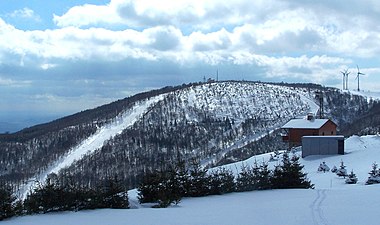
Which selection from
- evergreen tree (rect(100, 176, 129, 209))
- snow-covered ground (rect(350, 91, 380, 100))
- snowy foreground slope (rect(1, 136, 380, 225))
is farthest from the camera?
snow-covered ground (rect(350, 91, 380, 100))

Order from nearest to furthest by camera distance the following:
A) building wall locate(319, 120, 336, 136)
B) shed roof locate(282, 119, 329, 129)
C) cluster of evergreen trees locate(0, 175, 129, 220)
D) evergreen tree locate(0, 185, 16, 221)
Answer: evergreen tree locate(0, 185, 16, 221)
cluster of evergreen trees locate(0, 175, 129, 220)
shed roof locate(282, 119, 329, 129)
building wall locate(319, 120, 336, 136)

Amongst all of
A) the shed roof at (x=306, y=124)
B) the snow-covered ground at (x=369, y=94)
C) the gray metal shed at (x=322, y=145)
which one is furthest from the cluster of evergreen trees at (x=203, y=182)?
the snow-covered ground at (x=369, y=94)

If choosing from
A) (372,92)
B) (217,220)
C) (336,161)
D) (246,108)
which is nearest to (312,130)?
(336,161)

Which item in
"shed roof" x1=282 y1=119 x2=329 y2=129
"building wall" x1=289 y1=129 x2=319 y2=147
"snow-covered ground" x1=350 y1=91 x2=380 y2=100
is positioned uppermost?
"snow-covered ground" x1=350 y1=91 x2=380 y2=100

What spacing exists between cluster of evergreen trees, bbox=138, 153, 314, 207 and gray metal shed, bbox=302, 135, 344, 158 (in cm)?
2490

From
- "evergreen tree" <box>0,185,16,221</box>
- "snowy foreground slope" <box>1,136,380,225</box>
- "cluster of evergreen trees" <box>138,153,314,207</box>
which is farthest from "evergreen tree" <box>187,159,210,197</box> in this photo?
"evergreen tree" <box>0,185,16,221</box>

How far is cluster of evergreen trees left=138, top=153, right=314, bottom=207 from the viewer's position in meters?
15.2

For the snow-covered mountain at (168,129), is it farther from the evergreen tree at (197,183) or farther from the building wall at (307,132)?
the evergreen tree at (197,183)

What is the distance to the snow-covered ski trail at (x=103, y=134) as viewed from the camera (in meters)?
127

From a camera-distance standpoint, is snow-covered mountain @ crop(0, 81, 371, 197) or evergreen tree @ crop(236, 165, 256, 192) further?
snow-covered mountain @ crop(0, 81, 371, 197)

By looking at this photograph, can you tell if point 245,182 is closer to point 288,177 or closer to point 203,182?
point 288,177

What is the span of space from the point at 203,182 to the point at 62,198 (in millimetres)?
5071

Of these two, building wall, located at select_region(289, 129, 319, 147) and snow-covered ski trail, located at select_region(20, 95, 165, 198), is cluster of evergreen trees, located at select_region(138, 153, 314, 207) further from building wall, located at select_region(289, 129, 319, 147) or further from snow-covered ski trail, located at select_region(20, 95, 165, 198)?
snow-covered ski trail, located at select_region(20, 95, 165, 198)

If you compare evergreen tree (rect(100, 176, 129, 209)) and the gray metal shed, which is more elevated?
evergreen tree (rect(100, 176, 129, 209))
